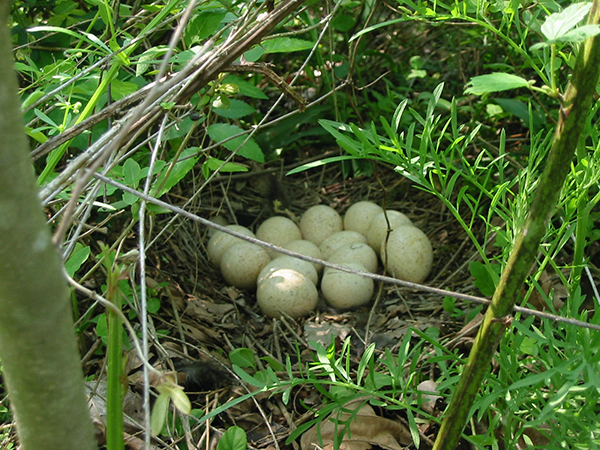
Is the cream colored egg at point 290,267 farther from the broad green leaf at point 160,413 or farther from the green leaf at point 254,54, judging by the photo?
the broad green leaf at point 160,413

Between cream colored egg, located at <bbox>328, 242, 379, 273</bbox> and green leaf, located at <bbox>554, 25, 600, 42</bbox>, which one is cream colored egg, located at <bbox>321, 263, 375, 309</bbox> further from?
green leaf, located at <bbox>554, 25, 600, 42</bbox>

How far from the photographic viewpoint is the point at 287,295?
208 cm

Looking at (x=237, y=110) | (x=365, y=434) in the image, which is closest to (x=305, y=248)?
(x=237, y=110)

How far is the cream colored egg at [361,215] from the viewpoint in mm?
2455

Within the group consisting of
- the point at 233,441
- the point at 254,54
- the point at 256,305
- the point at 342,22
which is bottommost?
the point at 256,305

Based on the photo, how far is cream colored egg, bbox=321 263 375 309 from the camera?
2.14 meters

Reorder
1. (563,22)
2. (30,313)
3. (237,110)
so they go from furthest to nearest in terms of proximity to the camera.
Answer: (237,110) < (563,22) < (30,313)

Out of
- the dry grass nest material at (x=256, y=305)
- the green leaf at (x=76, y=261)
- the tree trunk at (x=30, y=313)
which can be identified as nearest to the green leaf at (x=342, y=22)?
the dry grass nest material at (x=256, y=305)

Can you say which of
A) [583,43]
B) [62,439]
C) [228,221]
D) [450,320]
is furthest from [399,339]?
[62,439]

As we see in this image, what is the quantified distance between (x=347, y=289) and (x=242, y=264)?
434 millimetres

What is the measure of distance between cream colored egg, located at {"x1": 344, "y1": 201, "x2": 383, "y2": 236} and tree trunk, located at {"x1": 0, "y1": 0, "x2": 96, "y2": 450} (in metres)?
1.88

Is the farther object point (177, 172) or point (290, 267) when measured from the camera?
Answer: point (290, 267)

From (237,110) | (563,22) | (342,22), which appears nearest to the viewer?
(563,22)

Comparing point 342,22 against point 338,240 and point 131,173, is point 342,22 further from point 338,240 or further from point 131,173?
point 131,173
